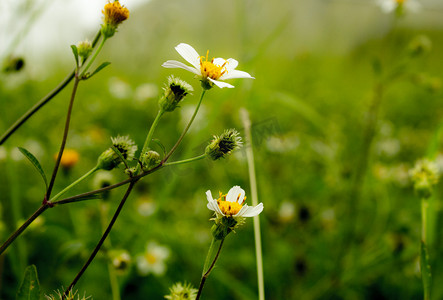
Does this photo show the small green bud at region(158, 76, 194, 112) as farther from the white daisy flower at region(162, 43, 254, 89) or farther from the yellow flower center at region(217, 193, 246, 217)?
the yellow flower center at region(217, 193, 246, 217)

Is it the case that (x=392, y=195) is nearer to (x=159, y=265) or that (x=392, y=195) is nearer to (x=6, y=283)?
(x=159, y=265)

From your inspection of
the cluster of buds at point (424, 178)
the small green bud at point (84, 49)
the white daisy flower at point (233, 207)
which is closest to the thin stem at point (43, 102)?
the small green bud at point (84, 49)

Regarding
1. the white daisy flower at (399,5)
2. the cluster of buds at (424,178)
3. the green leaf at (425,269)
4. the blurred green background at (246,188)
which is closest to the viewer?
the green leaf at (425,269)

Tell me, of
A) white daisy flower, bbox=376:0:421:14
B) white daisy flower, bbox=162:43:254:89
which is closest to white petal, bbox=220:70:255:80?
white daisy flower, bbox=162:43:254:89

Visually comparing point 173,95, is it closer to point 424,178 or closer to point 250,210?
point 250,210

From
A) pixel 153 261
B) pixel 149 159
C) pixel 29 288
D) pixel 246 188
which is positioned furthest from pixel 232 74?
pixel 246 188

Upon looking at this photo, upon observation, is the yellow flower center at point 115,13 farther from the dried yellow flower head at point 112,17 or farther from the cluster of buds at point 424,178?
the cluster of buds at point 424,178

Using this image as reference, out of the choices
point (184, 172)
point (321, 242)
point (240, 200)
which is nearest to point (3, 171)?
point (184, 172)
